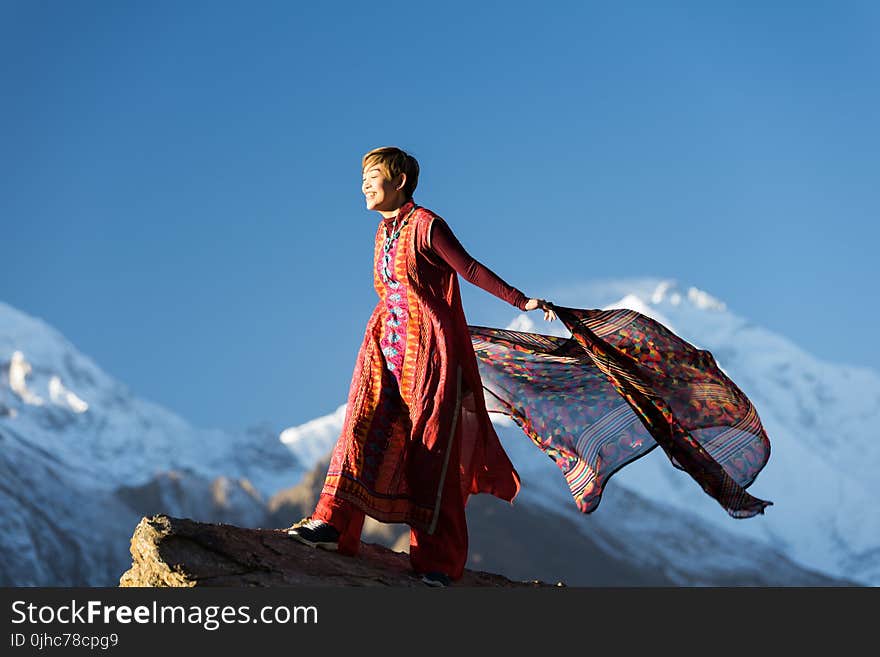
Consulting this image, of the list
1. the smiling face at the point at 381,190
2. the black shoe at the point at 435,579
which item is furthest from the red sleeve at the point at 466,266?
the black shoe at the point at 435,579

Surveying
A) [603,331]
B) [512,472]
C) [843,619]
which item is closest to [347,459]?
[512,472]

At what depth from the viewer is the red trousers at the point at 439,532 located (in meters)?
6.01

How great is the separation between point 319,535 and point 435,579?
663 mm

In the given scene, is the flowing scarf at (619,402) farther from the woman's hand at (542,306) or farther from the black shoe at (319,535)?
the black shoe at (319,535)

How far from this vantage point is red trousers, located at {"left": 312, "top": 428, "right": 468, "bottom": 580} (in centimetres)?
601

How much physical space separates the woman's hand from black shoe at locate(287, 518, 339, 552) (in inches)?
62.2

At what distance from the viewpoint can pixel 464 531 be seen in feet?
20.2

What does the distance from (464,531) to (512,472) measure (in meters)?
0.62

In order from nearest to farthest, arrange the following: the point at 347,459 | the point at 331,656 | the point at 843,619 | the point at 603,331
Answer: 1. the point at 331,656
2. the point at 843,619
3. the point at 347,459
4. the point at 603,331

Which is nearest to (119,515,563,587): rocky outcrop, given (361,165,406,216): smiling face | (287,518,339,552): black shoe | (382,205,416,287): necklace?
(287,518,339,552): black shoe

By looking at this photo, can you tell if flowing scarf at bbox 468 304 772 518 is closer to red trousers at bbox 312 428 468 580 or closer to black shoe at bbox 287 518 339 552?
red trousers at bbox 312 428 468 580

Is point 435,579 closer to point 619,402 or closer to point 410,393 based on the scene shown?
point 410,393

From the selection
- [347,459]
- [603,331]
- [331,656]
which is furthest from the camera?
[603,331]

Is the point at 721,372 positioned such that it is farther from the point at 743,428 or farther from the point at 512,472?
the point at 512,472
